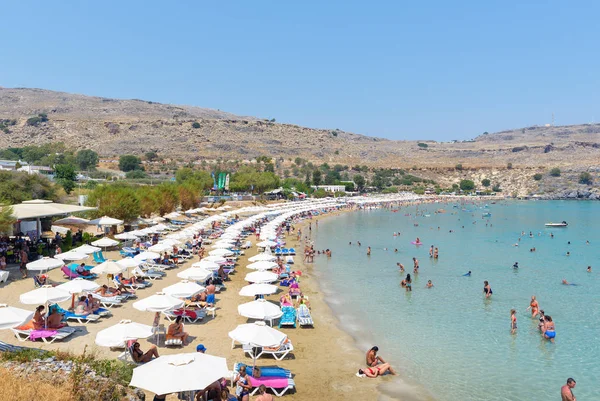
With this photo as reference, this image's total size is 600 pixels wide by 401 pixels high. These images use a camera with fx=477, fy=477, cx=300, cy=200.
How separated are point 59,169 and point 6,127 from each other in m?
87.9

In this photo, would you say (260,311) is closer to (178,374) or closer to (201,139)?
(178,374)

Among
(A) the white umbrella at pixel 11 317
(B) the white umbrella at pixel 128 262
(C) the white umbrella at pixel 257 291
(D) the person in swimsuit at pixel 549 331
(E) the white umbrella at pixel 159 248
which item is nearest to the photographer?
(A) the white umbrella at pixel 11 317

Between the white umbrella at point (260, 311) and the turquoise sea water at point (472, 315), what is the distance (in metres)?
2.80

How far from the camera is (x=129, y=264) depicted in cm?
1697

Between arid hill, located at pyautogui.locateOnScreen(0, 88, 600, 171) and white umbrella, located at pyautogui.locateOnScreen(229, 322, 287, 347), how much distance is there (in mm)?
103743

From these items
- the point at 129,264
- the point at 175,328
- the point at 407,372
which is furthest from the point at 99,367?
the point at 129,264

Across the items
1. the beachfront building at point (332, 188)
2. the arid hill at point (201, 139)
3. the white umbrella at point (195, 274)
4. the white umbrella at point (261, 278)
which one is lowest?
the white umbrella at point (261, 278)

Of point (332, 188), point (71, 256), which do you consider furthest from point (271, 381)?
point (332, 188)

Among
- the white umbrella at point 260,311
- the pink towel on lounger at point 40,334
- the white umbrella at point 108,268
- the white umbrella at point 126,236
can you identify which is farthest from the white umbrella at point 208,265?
the white umbrella at point 126,236

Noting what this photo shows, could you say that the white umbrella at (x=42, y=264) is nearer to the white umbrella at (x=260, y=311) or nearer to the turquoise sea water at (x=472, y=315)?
the white umbrella at (x=260, y=311)

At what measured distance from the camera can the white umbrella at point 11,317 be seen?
1012 centimetres

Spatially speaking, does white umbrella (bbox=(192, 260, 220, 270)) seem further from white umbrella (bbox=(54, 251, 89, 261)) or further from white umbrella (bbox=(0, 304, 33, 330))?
white umbrella (bbox=(0, 304, 33, 330))

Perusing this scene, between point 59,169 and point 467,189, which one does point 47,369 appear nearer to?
point 59,169

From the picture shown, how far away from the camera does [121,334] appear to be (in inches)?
389
